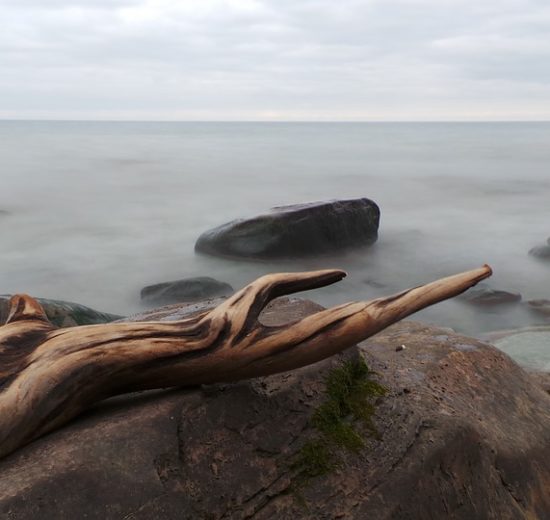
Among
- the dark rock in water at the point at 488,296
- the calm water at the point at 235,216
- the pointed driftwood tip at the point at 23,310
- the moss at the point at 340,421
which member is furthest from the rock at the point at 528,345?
the pointed driftwood tip at the point at 23,310

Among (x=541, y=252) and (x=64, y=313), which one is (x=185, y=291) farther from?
(x=541, y=252)

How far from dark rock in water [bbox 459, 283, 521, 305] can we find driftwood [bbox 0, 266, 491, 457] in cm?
587

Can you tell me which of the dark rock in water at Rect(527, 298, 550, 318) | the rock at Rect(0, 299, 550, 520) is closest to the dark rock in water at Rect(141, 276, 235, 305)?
the dark rock in water at Rect(527, 298, 550, 318)

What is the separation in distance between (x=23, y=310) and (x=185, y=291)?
5679 millimetres

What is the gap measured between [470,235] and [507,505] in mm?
A: 11708

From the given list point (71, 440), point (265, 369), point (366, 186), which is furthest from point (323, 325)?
point (366, 186)

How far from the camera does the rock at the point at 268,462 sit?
7.14 feet

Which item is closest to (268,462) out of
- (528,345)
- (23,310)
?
(23,310)

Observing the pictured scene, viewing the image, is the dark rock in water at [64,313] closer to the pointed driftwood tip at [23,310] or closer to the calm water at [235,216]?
the calm water at [235,216]

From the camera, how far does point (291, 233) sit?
33.5 ft

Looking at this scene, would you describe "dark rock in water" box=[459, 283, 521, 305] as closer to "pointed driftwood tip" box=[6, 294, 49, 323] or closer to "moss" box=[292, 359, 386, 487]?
"moss" box=[292, 359, 386, 487]

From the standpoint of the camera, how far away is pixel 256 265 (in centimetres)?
1000

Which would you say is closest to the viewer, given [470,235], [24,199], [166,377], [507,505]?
[166,377]

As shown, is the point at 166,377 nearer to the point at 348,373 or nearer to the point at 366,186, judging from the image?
the point at 348,373
